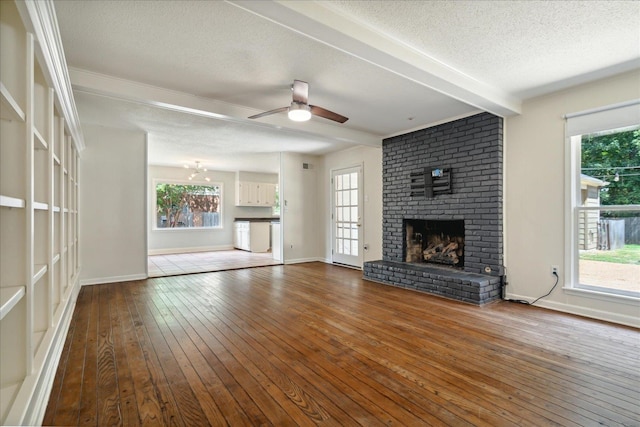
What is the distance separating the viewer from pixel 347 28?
6.99 feet

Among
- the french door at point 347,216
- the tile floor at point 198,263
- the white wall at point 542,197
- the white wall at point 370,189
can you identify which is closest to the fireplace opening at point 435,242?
the white wall at point 370,189

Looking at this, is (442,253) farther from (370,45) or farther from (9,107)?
(9,107)

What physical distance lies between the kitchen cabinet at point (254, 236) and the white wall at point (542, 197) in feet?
20.7

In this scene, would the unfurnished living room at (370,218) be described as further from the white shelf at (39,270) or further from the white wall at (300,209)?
the white wall at (300,209)

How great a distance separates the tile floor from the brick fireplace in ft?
9.28

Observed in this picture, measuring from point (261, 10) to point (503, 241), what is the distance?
3740 mm

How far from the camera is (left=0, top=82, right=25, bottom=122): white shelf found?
3.80ft

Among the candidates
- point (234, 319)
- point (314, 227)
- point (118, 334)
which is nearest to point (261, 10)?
point (234, 319)

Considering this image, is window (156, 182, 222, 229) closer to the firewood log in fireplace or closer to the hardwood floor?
the hardwood floor

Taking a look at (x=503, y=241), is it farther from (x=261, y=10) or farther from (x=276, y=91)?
(x=261, y=10)

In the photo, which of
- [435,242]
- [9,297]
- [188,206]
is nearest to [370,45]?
[9,297]

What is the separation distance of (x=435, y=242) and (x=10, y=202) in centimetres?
498

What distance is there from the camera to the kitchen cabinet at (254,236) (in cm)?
852

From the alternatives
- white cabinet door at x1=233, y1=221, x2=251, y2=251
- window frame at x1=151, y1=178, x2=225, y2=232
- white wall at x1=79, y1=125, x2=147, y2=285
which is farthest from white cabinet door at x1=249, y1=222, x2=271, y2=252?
white wall at x1=79, y1=125, x2=147, y2=285
